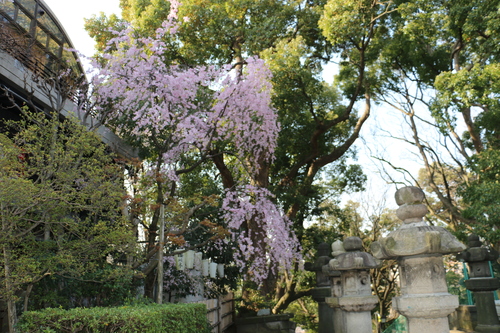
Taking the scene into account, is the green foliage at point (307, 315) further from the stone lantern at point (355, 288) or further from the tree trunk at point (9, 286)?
the tree trunk at point (9, 286)

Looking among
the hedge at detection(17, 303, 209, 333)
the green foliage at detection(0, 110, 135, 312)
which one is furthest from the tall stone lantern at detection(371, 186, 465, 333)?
the green foliage at detection(0, 110, 135, 312)

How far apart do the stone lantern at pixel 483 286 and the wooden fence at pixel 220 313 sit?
232 inches

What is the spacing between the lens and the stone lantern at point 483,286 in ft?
24.4

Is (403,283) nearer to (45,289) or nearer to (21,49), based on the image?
(45,289)

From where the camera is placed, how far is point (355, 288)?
5809 millimetres

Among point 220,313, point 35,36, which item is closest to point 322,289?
point 220,313

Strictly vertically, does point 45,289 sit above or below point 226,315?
above

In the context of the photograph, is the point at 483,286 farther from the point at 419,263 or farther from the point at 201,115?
the point at 201,115

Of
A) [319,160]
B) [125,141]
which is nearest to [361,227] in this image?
[319,160]

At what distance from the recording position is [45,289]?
7562 mm

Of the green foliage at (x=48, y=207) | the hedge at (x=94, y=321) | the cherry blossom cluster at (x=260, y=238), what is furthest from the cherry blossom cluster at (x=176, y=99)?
the hedge at (x=94, y=321)

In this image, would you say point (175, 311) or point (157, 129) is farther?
point (157, 129)

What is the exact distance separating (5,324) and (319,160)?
39.3 ft

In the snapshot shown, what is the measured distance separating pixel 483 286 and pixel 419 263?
17.0 ft
